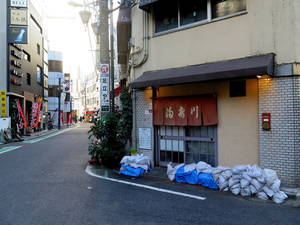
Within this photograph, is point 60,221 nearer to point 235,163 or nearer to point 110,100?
point 235,163

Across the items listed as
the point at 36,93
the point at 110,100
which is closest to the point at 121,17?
the point at 110,100

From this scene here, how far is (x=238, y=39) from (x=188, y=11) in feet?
7.39

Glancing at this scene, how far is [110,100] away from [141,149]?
2596 millimetres

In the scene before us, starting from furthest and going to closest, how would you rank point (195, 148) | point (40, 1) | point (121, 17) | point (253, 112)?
point (40, 1)
point (121, 17)
point (195, 148)
point (253, 112)

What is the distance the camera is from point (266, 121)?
733 cm

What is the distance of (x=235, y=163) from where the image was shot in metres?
8.06

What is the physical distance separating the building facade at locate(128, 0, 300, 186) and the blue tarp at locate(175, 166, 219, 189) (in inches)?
43.7

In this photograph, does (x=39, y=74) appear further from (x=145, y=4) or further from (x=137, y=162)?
(x=137, y=162)

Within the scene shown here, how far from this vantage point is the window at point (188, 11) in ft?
27.5

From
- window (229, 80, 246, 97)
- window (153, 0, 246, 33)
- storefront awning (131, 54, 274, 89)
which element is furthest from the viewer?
window (153, 0, 246, 33)

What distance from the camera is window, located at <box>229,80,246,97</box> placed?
7.86 metres

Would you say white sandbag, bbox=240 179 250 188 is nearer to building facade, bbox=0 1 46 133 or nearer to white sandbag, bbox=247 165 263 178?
white sandbag, bbox=247 165 263 178

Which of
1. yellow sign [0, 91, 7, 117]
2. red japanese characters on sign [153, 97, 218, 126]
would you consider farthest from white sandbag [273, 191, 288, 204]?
yellow sign [0, 91, 7, 117]

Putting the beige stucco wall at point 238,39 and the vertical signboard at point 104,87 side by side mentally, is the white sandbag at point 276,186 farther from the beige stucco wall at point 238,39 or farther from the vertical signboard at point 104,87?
the vertical signboard at point 104,87
